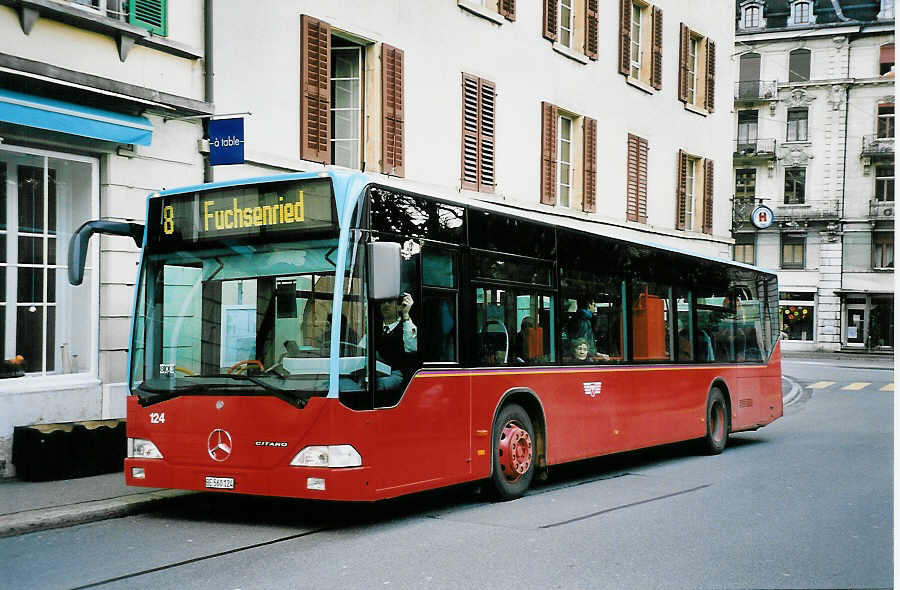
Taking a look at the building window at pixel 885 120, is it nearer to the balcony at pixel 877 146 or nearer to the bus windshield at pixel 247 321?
the balcony at pixel 877 146

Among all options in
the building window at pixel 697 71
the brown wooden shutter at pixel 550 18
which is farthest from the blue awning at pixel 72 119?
the building window at pixel 697 71

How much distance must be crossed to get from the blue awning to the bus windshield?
A: 2.72 m

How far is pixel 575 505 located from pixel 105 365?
5.46m

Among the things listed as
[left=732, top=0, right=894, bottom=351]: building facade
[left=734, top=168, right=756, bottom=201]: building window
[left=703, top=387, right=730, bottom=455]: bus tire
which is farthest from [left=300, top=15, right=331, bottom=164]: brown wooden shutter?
[left=734, top=168, right=756, bottom=201]: building window

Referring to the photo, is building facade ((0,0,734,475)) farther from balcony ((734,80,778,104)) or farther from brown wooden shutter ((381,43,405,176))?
balcony ((734,80,778,104))

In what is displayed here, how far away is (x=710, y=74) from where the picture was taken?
2842 cm

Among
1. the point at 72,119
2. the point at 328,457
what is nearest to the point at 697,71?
the point at 72,119

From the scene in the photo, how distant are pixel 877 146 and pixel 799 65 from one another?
409 centimetres

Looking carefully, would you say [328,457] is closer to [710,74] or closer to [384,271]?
[384,271]

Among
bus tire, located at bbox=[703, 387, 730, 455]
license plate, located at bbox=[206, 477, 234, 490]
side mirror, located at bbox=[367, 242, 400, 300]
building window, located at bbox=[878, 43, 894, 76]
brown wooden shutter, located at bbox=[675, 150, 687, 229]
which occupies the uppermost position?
building window, located at bbox=[878, 43, 894, 76]

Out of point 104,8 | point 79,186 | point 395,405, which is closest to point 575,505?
point 395,405

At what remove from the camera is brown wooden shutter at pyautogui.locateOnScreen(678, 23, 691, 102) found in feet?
88.4

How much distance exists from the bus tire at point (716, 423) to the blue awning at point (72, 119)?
852cm

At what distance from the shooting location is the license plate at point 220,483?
27.7 ft
